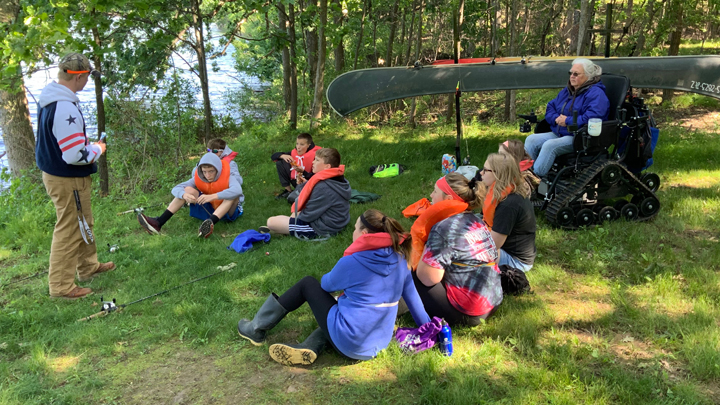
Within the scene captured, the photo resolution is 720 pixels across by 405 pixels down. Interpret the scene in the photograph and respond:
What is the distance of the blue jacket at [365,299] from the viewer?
302 cm

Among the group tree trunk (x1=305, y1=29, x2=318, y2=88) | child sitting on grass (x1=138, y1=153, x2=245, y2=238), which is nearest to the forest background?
child sitting on grass (x1=138, y1=153, x2=245, y2=238)

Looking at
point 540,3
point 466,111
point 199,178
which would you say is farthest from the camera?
point 540,3

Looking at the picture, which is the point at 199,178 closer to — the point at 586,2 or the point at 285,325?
the point at 285,325

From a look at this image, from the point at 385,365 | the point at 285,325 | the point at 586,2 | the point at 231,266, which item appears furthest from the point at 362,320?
the point at 586,2

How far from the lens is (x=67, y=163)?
4203 millimetres

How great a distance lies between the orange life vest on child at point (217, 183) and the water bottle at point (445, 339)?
12.5 ft

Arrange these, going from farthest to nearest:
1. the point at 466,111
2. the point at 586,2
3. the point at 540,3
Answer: the point at 540,3, the point at 466,111, the point at 586,2

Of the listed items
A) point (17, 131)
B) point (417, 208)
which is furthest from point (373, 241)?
point (17, 131)

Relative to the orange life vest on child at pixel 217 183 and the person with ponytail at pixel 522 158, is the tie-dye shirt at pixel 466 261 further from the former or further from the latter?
the orange life vest on child at pixel 217 183

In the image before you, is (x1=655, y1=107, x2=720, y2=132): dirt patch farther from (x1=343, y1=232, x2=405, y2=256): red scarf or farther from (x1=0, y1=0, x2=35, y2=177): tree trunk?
(x1=0, y1=0, x2=35, y2=177): tree trunk

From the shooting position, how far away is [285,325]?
3.82 meters

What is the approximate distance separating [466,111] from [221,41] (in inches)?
241

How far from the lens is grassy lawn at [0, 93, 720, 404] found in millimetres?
3023

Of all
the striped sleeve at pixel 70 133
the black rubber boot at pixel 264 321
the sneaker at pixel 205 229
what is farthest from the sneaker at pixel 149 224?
the black rubber boot at pixel 264 321
